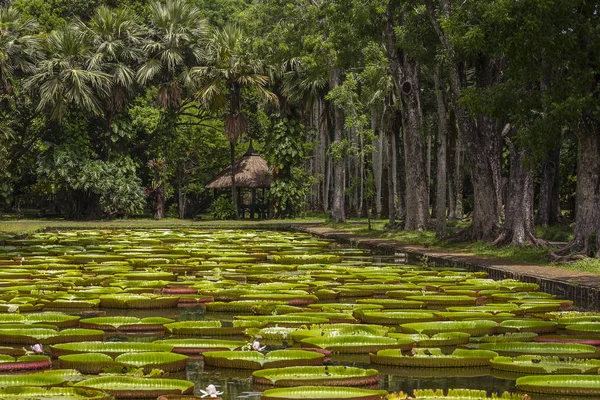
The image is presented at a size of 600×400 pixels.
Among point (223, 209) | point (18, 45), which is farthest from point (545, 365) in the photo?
point (223, 209)

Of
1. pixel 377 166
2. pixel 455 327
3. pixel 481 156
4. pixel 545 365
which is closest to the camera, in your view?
pixel 545 365

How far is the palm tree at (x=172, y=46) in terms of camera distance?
43.1 m

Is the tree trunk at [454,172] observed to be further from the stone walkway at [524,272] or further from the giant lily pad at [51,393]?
the giant lily pad at [51,393]

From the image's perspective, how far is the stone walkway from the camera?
511 inches

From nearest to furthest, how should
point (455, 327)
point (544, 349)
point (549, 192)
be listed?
point (544, 349), point (455, 327), point (549, 192)

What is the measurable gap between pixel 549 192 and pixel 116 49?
21.2 metres

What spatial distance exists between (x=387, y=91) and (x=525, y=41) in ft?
55.7

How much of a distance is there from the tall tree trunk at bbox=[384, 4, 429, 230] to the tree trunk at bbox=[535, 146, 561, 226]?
4.01 m

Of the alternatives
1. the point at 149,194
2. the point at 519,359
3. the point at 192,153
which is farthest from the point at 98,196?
the point at 519,359

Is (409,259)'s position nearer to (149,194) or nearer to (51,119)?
(51,119)

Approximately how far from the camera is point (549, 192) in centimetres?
3017

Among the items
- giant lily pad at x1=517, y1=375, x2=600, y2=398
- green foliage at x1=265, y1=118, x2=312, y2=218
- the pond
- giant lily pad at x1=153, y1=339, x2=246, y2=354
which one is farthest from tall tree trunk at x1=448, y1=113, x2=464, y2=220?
giant lily pad at x1=517, y1=375, x2=600, y2=398

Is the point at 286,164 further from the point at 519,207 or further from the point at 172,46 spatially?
the point at 519,207

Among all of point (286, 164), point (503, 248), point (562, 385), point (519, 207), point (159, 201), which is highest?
point (286, 164)
